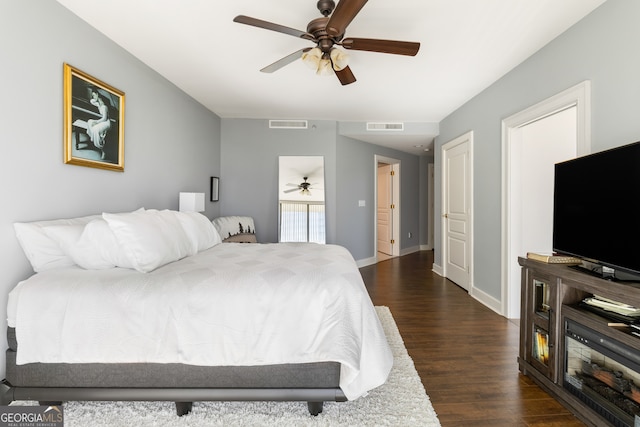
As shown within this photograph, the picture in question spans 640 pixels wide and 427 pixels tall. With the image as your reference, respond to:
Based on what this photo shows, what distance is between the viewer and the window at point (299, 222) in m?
5.02

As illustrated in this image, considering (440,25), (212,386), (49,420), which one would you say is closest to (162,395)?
(212,386)

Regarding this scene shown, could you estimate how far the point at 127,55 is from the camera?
110 inches

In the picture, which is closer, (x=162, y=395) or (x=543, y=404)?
(x=162, y=395)

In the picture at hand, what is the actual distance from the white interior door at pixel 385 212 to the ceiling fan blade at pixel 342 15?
5155mm

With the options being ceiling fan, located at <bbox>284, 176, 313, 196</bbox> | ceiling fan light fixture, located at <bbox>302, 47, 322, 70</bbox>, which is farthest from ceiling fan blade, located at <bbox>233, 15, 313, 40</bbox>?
ceiling fan, located at <bbox>284, 176, 313, 196</bbox>

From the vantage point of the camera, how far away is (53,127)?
2082 millimetres

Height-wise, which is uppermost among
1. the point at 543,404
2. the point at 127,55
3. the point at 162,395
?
the point at 127,55

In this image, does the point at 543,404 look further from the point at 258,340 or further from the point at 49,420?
the point at 49,420

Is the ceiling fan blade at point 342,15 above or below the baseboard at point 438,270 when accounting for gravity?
above

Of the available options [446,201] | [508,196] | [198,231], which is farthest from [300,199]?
[508,196]

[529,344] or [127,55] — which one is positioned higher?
[127,55]

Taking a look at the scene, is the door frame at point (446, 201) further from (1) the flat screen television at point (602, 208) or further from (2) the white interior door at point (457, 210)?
(1) the flat screen television at point (602, 208)

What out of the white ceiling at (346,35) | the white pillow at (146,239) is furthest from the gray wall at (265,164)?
the white pillow at (146,239)

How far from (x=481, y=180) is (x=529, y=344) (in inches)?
84.0
